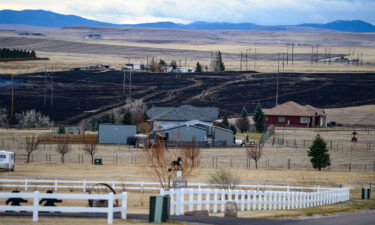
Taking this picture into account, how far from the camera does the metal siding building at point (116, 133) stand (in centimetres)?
8031

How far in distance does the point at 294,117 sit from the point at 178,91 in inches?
1362

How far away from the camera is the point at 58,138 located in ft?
258

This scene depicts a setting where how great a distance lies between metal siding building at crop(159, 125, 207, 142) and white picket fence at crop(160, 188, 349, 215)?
4443 centimetres

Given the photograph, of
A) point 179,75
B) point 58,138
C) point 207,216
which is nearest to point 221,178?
point 207,216

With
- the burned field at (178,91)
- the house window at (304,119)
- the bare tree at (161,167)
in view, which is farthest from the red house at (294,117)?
the bare tree at (161,167)

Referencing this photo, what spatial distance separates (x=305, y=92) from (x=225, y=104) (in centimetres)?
2009

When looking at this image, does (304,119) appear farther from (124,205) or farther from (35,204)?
(35,204)

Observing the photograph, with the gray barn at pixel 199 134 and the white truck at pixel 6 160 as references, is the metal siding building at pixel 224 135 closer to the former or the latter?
the gray barn at pixel 199 134

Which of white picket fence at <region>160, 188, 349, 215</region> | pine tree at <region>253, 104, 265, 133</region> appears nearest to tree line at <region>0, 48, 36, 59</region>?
pine tree at <region>253, 104, 265, 133</region>

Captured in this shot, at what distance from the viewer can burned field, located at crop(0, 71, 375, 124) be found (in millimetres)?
116000

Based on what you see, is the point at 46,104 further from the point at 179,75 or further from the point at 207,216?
the point at 207,216

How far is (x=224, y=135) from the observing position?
81250 mm

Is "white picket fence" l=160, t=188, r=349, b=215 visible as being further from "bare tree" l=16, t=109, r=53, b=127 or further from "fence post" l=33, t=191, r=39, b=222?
"bare tree" l=16, t=109, r=53, b=127

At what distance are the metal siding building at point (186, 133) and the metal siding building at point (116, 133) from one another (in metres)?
3.35
